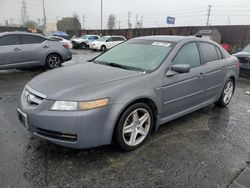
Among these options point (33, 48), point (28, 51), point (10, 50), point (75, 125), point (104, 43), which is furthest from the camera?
point (104, 43)

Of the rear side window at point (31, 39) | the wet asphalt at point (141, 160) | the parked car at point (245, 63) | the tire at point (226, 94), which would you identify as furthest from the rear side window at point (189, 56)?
the rear side window at point (31, 39)

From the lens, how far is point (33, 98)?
2.79m

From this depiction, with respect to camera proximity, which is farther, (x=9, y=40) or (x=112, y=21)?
(x=112, y=21)

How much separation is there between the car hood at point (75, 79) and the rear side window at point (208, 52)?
1.64 metres

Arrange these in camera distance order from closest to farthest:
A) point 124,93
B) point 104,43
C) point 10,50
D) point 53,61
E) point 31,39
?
1. point 124,93
2. point 10,50
3. point 31,39
4. point 53,61
5. point 104,43

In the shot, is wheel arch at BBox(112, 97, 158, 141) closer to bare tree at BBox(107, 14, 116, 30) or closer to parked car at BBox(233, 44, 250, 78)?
parked car at BBox(233, 44, 250, 78)

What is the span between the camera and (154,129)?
11.0 ft

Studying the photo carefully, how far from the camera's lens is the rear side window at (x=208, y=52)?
4082 millimetres

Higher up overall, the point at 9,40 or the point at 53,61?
the point at 9,40

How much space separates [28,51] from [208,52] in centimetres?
616

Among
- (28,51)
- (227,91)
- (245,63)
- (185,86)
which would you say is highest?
(185,86)

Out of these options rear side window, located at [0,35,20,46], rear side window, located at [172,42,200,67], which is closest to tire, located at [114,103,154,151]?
rear side window, located at [172,42,200,67]

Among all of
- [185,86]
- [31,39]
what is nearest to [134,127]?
[185,86]

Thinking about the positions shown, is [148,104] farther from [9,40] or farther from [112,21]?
[112,21]
